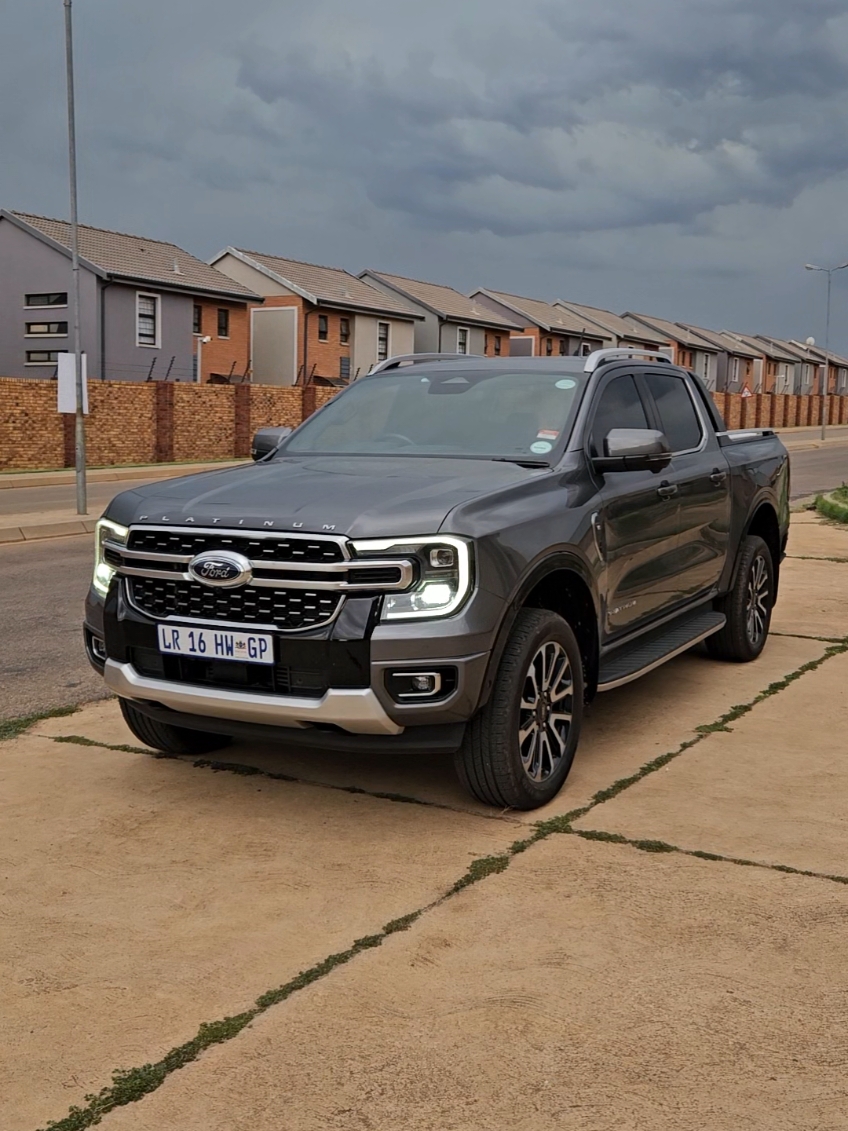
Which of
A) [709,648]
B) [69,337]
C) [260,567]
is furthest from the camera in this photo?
[69,337]

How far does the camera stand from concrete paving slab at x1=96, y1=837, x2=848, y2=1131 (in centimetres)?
283

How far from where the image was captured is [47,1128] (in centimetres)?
278

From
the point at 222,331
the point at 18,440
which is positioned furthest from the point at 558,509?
the point at 222,331

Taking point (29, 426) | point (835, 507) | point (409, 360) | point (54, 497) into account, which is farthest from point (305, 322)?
point (409, 360)

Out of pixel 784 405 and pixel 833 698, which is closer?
pixel 833 698

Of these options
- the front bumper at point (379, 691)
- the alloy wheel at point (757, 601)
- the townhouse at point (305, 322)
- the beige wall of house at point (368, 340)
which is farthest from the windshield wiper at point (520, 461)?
the beige wall of house at point (368, 340)

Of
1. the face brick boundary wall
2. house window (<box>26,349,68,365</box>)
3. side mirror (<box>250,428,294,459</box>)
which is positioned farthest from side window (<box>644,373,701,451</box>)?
house window (<box>26,349,68,365</box>)

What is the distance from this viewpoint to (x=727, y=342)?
105125mm

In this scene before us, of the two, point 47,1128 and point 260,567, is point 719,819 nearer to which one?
point 260,567

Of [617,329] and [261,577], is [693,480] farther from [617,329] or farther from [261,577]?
[617,329]

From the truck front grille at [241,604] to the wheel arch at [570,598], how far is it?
0.72 m

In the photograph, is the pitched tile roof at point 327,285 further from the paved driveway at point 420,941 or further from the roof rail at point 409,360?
the paved driveway at point 420,941

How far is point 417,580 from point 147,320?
44.0m

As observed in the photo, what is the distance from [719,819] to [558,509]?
1.35 metres
